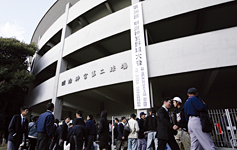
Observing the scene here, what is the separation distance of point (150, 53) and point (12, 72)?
36.2 ft

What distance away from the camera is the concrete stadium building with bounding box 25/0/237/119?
738cm

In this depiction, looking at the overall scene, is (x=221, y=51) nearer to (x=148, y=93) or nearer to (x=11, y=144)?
(x=148, y=93)

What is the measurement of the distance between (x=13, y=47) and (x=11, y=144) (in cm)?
1168

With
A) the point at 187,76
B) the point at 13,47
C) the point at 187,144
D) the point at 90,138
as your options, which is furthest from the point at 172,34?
the point at 13,47

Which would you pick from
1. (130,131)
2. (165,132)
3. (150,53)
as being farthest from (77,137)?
(150,53)

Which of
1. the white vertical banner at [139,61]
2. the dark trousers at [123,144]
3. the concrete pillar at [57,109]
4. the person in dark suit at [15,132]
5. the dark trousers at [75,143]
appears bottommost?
the dark trousers at [123,144]

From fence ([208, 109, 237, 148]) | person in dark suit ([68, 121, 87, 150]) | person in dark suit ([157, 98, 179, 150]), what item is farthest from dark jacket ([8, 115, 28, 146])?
fence ([208, 109, 237, 148])

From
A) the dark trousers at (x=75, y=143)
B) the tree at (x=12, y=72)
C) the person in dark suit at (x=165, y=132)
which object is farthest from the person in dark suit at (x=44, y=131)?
the tree at (x=12, y=72)

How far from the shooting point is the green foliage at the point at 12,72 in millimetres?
12148

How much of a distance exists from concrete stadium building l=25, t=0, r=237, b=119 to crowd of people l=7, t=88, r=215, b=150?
2612 mm

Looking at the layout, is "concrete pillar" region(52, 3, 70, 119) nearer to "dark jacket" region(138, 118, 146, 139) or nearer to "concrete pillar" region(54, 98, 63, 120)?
"concrete pillar" region(54, 98, 63, 120)

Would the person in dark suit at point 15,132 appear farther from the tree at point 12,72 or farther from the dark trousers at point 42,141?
the tree at point 12,72

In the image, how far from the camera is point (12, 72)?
12430mm

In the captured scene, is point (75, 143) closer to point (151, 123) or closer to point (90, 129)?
point (90, 129)
